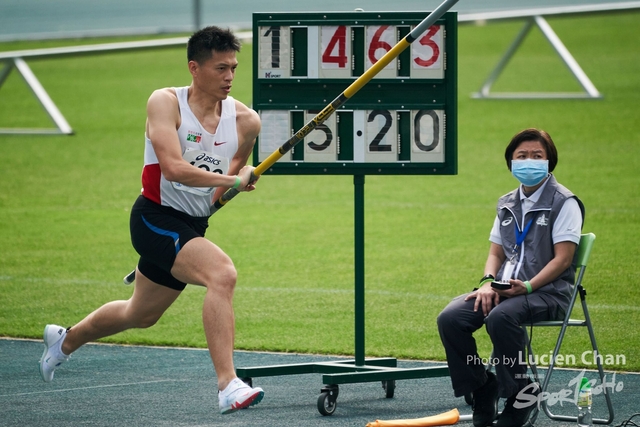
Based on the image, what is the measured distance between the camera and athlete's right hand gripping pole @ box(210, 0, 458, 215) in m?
6.47

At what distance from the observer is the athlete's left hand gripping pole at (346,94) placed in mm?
6469

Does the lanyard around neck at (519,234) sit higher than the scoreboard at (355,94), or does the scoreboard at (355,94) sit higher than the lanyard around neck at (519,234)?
the scoreboard at (355,94)

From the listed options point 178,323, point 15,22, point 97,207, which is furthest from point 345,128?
point 15,22

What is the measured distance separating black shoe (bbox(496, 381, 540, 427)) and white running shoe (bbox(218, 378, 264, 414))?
51.7 inches

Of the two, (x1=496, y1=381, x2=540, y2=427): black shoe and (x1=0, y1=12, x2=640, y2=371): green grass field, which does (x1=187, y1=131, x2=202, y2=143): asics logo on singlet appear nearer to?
(x1=496, y1=381, x2=540, y2=427): black shoe

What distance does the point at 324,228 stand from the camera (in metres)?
13.6

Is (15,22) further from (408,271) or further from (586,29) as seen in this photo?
(408,271)

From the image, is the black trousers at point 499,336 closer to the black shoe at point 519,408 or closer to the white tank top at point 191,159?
the black shoe at point 519,408

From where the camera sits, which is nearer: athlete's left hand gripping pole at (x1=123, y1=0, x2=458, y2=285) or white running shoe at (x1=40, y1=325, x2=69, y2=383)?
athlete's left hand gripping pole at (x1=123, y1=0, x2=458, y2=285)

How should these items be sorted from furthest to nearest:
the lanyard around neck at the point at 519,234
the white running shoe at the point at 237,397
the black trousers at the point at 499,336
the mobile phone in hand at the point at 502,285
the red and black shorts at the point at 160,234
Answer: the lanyard around neck at the point at 519,234, the red and black shorts at the point at 160,234, the mobile phone in hand at the point at 502,285, the black trousers at the point at 499,336, the white running shoe at the point at 237,397

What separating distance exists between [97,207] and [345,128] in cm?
864

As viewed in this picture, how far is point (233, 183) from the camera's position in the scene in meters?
6.32

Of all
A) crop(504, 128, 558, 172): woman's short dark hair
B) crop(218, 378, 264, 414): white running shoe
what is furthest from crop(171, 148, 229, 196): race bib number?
crop(504, 128, 558, 172): woman's short dark hair

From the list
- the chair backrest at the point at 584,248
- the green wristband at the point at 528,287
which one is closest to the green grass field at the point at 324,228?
the chair backrest at the point at 584,248
